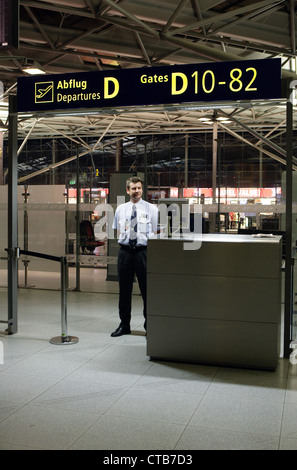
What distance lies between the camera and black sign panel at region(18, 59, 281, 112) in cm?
545

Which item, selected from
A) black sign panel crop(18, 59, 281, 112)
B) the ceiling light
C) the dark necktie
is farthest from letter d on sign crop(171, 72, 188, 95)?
the ceiling light

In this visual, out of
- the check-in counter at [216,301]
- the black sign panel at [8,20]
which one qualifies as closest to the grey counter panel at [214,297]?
the check-in counter at [216,301]

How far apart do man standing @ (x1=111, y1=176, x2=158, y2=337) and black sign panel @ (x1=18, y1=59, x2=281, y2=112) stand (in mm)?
1090

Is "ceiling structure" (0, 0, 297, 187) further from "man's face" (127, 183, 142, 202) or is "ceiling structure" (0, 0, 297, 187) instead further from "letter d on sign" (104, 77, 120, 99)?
"letter d on sign" (104, 77, 120, 99)

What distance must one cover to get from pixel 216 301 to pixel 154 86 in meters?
2.49

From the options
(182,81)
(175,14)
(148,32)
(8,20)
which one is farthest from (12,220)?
(148,32)

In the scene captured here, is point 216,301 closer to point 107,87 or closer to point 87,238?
point 107,87

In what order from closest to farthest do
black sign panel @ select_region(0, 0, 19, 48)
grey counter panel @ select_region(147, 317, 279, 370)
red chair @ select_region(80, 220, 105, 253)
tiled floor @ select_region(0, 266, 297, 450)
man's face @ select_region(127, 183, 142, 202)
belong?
tiled floor @ select_region(0, 266, 297, 450) < black sign panel @ select_region(0, 0, 19, 48) < grey counter panel @ select_region(147, 317, 279, 370) < man's face @ select_region(127, 183, 142, 202) < red chair @ select_region(80, 220, 105, 253)

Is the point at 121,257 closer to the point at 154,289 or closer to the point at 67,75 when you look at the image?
the point at 154,289

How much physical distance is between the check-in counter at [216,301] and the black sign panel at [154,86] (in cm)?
158

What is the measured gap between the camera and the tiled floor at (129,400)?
3628 millimetres

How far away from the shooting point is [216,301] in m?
5.35

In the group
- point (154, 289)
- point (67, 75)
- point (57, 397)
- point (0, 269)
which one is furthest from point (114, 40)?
point (57, 397)
